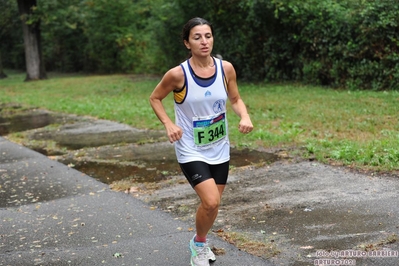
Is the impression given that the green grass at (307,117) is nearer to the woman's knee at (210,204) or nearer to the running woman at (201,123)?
the running woman at (201,123)

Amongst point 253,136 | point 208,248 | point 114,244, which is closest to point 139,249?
point 114,244

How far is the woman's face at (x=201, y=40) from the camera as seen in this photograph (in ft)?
14.8

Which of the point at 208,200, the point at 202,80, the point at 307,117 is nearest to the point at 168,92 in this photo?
the point at 202,80

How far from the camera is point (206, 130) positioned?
455cm

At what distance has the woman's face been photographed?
14.8 ft

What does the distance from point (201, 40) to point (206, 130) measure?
675 millimetres

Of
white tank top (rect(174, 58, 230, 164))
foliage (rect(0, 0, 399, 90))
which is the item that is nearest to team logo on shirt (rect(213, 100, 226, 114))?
white tank top (rect(174, 58, 230, 164))

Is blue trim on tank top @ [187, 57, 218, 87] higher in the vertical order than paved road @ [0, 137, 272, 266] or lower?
higher

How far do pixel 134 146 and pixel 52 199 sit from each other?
11.0ft

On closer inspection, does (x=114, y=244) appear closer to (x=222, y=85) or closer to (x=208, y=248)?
(x=208, y=248)

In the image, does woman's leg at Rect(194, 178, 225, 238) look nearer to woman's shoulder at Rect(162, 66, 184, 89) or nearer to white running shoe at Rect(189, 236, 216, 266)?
white running shoe at Rect(189, 236, 216, 266)

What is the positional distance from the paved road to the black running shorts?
2.21 ft

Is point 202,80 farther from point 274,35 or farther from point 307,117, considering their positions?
point 274,35

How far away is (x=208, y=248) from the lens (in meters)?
4.66
